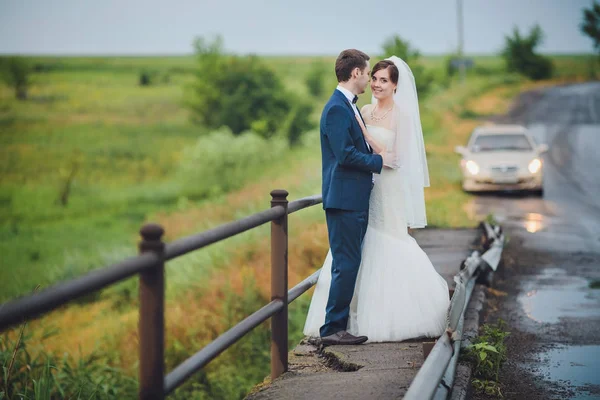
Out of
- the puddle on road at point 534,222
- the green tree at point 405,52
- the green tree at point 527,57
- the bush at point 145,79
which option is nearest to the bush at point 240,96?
the green tree at point 405,52

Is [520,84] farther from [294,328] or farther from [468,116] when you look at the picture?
[294,328]

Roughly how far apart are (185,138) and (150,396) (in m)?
86.5

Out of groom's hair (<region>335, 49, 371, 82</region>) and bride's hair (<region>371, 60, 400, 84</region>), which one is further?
bride's hair (<region>371, 60, 400, 84</region>)

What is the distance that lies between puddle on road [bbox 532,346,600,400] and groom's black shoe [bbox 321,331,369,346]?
4.01ft

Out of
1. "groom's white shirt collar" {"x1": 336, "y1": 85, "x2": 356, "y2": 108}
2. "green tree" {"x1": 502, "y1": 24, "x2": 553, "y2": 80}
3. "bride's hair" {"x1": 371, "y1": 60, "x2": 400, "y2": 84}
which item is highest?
"green tree" {"x1": 502, "y1": 24, "x2": 553, "y2": 80}

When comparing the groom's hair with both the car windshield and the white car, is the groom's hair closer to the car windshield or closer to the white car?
the white car

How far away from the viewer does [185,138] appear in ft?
292

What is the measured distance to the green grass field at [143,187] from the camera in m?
15.3

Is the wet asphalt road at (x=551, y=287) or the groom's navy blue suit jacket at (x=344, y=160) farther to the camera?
the wet asphalt road at (x=551, y=287)

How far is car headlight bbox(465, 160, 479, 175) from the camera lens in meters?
20.1

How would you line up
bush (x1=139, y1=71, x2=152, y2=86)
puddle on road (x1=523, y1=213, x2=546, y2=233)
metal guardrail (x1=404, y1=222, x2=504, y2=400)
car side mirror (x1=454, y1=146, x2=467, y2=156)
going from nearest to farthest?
metal guardrail (x1=404, y1=222, x2=504, y2=400)
puddle on road (x1=523, y1=213, x2=546, y2=233)
car side mirror (x1=454, y1=146, x2=467, y2=156)
bush (x1=139, y1=71, x2=152, y2=86)

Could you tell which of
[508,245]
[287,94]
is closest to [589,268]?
[508,245]

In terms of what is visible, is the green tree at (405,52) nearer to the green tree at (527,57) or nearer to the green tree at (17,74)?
the green tree at (527,57)

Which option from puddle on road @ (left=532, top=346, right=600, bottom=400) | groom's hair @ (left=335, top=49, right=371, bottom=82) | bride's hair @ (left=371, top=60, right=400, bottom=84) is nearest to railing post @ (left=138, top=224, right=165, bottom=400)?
groom's hair @ (left=335, top=49, right=371, bottom=82)
